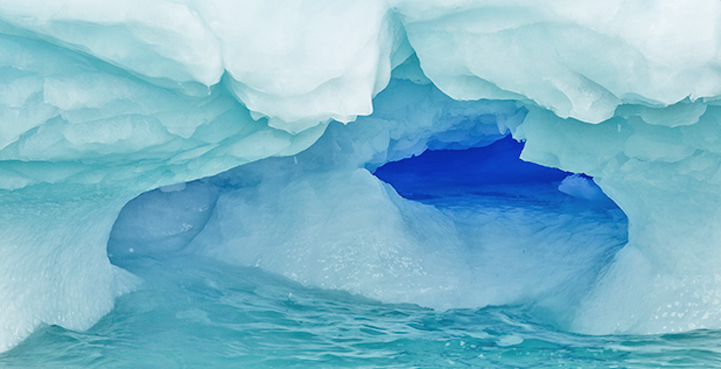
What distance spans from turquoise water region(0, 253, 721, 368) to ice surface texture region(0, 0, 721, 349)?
0.26m

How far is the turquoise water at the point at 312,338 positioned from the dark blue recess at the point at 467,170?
3506 mm

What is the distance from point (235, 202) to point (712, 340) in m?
3.57

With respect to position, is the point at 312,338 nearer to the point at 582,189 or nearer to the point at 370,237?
the point at 370,237

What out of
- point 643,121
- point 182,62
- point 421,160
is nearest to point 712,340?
point 643,121

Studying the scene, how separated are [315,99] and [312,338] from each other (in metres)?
1.47

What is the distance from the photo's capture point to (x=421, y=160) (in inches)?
410

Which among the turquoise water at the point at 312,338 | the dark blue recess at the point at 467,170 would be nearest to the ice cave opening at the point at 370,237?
the turquoise water at the point at 312,338

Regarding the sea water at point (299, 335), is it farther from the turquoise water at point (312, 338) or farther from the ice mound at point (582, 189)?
the ice mound at point (582, 189)

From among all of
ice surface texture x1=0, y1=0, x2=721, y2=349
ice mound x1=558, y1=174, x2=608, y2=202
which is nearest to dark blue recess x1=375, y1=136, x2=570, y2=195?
ice mound x1=558, y1=174, x2=608, y2=202

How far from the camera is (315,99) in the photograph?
10.2 ft

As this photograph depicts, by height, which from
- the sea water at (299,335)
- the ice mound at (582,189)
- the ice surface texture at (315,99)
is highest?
the ice mound at (582,189)

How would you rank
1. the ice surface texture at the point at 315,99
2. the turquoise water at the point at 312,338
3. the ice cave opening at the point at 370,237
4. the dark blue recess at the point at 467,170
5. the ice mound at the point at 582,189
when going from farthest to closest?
the dark blue recess at the point at 467,170, the ice mound at the point at 582,189, the ice cave opening at the point at 370,237, the turquoise water at the point at 312,338, the ice surface texture at the point at 315,99

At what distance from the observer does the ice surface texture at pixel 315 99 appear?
2836mm

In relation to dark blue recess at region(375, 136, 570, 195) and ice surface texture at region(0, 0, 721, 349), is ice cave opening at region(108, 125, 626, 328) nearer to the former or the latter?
ice surface texture at region(0, 0, 721, 349)
